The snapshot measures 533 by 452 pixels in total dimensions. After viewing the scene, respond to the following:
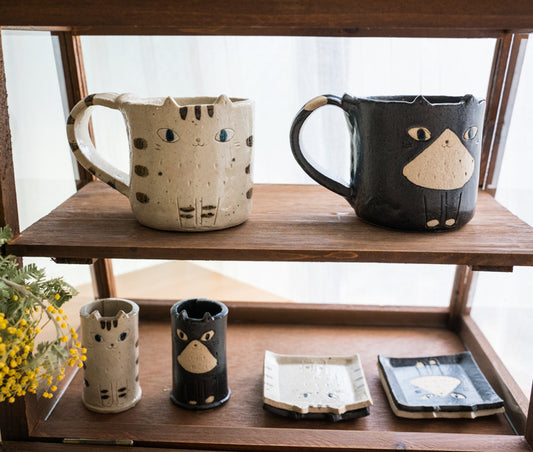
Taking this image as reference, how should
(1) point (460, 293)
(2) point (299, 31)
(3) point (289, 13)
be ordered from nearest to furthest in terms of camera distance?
(3) point (289, 13) → (2) point (299, 31) → (1) point (460, 293)

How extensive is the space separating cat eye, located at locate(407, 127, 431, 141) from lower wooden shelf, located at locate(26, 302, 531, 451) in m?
0.34

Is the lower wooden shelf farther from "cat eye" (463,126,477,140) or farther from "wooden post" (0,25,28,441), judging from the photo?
"cat eye" (463,126,477,140)

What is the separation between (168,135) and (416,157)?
0.24 meters

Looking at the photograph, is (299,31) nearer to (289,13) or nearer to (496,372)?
(289,13)

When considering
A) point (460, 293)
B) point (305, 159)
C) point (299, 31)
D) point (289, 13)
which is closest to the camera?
point (289, 13)

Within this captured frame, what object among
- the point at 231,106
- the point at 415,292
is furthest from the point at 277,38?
the point at 415,292

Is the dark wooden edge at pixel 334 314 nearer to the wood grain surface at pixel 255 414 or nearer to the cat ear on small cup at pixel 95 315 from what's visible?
the wood grain surface at pixel 255 414

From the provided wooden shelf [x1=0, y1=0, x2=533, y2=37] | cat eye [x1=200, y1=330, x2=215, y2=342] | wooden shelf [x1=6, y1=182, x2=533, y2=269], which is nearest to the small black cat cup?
cat eye [x1=200, y1=330, x2=215, y2=342]

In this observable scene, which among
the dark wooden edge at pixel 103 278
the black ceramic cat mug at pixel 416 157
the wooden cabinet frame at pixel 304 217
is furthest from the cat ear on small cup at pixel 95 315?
the black ceramic cat mug at pixel 416 157

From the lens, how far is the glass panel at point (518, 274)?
728 millimetres

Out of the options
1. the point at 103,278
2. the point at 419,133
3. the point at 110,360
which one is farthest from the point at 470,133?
the point at 103,278

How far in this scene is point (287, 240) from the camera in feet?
1.96

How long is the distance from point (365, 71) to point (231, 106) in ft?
1.31

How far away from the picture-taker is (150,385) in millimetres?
793
